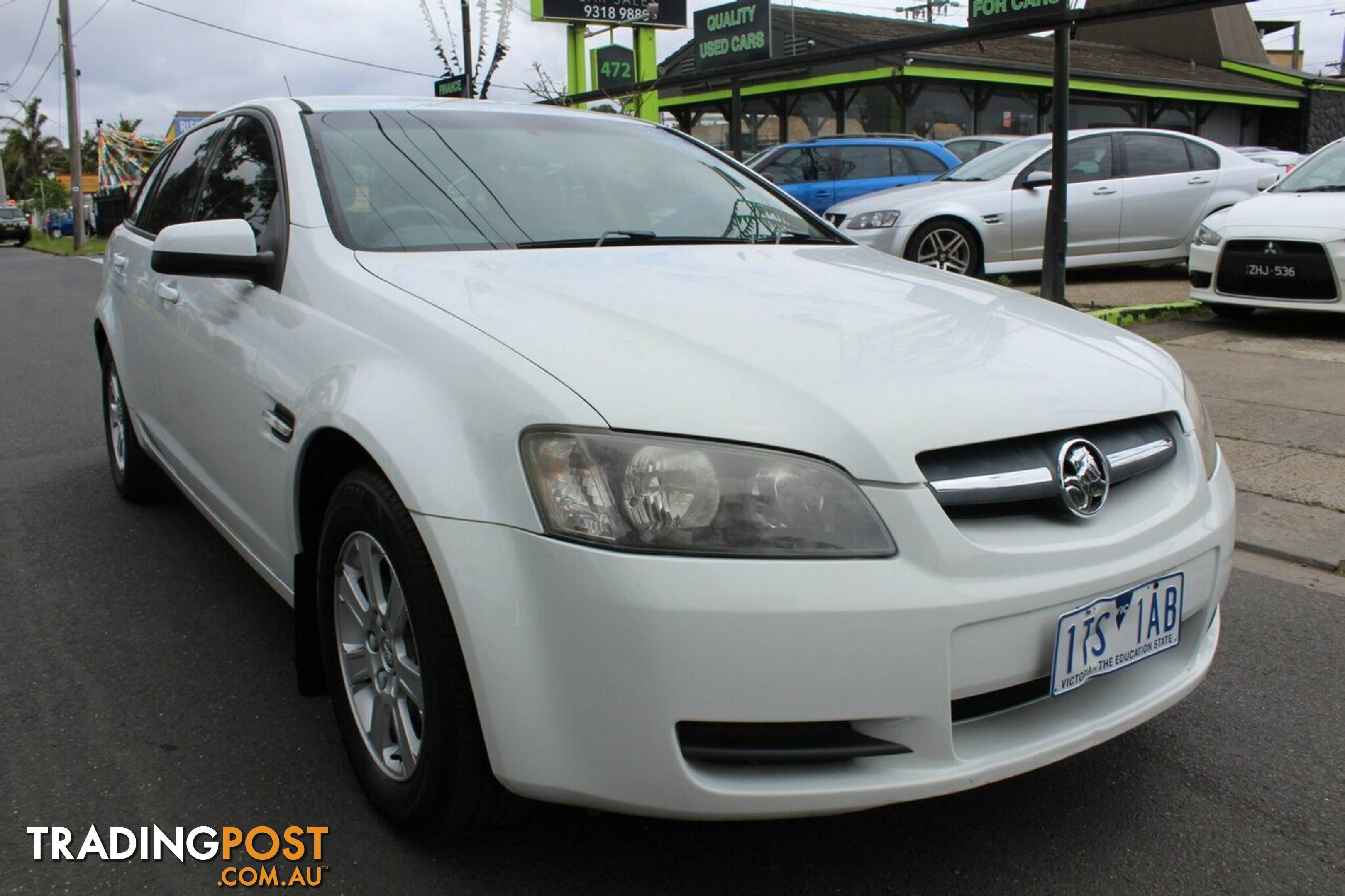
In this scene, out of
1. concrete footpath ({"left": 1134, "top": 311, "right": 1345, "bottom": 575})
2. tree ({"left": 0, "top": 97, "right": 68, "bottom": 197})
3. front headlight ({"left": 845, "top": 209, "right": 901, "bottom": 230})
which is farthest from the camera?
tree ({"left": 0, "top": 97, "right": 68, "bottom": 197})

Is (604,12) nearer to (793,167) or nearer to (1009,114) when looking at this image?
(793,167)

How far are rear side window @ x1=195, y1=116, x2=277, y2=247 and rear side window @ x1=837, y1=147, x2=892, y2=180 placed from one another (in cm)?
996

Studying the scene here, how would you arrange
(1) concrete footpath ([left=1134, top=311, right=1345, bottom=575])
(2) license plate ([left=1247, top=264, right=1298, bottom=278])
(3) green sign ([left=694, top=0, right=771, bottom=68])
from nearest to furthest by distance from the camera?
(1) concrete footpath ([left=1134, top=311, right=1345, bottom=575]), (2) license plate ([left=1247, top=264, right=1298, bottom=278]), (3) green sign ([left=694, top=0, right=771, bottom=68])

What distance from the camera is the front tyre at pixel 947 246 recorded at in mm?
9703

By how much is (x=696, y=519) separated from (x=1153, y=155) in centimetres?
994

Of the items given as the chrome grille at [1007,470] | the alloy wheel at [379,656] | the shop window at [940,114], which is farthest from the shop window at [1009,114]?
the alloy wheel at [379,656]

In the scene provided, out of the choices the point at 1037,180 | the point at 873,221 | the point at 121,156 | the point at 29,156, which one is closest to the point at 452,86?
the point at 873,221

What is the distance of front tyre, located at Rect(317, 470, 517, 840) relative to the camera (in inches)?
76.3

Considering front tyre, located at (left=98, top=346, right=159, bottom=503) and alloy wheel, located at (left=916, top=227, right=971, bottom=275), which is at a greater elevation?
alloy wheel, located at (left=916, top=227, right=971, bottom=275)

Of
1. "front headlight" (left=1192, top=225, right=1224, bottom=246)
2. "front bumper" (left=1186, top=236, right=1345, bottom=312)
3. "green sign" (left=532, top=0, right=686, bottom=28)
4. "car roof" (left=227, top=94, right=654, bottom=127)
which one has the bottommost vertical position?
"front bumper" (left=1186, top=236, right=1345, bottom=312)

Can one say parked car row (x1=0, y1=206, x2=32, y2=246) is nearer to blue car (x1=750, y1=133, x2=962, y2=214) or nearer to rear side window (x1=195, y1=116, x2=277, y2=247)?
blue car (x1=750, y1=133, x2=962, y2=214)

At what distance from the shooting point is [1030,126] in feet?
87.1

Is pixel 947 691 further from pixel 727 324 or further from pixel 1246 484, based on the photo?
pixel 1246 484

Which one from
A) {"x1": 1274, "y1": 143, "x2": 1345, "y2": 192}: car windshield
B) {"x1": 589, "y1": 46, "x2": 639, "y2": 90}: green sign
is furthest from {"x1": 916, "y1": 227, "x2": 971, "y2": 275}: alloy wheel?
{"x1": 589, "y1": 46, "x2": 639, "y2": 90}: green sign
